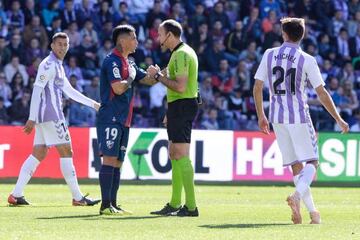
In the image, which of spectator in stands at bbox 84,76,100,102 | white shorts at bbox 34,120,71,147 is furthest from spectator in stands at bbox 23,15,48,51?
white shorts at bbox 34,120,71,147

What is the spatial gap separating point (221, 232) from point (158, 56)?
1763 centimetres

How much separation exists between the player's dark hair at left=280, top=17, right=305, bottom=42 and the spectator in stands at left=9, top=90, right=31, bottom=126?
14.0 m

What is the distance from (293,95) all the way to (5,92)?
14.7 m

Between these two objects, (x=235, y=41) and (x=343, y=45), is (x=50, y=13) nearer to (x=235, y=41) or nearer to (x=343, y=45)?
(x=235, y=41)

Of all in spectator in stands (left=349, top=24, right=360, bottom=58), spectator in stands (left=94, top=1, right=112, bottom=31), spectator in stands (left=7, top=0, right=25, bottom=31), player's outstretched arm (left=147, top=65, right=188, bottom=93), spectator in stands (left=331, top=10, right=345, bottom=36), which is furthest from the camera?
spectator in stands (left=331, top=10, right=345, bottom=36)

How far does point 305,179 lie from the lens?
12.6 metres

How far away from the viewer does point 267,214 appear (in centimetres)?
1470

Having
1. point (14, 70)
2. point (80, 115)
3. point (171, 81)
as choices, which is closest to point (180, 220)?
point (171, 81)

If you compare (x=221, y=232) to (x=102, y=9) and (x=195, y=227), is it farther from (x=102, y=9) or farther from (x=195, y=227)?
(x=102, y=9)

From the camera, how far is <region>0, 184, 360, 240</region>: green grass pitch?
11352mm

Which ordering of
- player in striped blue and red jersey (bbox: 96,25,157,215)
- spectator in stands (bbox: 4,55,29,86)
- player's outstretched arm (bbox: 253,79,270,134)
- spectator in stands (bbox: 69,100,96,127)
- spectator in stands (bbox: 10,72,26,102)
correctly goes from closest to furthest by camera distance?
player's outstretched arm (bbox: 253,79,270,134), player in striped blue and red jersey (bbox: 96,25,157,215), spectator in stands (bbox: 69,100,96,127), spectator in stands (bbox: 10,72,26,102), spectator in stands (bbox: 4,55,29,86)

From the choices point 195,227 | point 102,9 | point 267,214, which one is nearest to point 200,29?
point 102,9

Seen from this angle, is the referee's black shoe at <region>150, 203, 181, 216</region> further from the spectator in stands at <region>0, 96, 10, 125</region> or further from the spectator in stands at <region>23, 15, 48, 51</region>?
the spectator in stands at <region>23, 15, 48, 51</region>

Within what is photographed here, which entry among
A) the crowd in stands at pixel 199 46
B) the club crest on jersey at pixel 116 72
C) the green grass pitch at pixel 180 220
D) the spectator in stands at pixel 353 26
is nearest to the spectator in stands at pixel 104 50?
the crowd in stands at pixel 199 46
